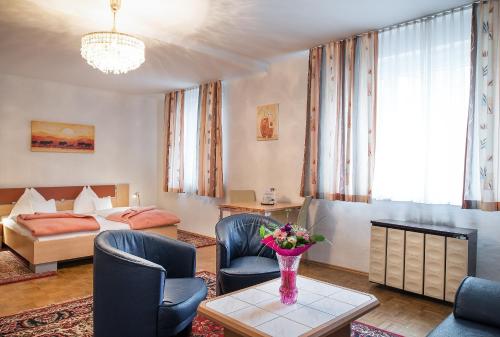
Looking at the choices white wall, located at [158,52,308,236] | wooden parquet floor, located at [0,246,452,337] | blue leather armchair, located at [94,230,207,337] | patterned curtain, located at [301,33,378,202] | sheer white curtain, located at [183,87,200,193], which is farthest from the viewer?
sheer white curtain, located at [183,87,200,193]

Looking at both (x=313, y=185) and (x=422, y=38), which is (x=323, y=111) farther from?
(x=422, y=38)

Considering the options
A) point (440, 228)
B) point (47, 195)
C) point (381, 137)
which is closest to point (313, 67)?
point (381, 137)

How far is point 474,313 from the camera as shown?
2072 millimetres

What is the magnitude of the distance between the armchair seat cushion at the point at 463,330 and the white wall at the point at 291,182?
173 centimetres

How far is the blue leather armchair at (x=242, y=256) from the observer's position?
293cm

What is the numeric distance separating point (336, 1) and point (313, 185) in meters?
2.17

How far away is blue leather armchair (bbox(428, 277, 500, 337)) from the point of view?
6.31 ft

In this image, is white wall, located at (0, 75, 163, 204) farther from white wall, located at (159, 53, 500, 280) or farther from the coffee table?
the coffee table

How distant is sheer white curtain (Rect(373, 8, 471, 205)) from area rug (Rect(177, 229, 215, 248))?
9.54ft

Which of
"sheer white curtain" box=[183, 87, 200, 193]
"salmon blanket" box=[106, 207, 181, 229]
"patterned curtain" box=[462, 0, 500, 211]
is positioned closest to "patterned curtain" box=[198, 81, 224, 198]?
"sheer white curtain" box=[183, 87, 200, 193]

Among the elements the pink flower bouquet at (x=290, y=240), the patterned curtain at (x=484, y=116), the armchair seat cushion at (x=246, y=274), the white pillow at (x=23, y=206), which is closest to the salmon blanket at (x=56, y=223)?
the white pillow at (x=23, y=206)

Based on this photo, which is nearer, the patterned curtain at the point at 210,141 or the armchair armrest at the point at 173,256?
the armchair armrest at the point at 173,256

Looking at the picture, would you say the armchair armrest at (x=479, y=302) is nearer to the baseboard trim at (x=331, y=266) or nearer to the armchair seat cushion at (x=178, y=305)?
the armchair seat cushion at (x=178, y=305)

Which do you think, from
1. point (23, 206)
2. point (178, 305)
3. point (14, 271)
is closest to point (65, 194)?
point (23, 206)
